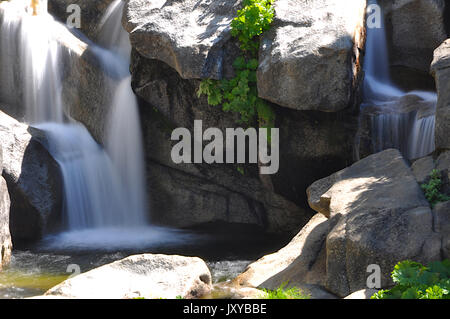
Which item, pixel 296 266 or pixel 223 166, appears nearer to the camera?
pixel 296 266

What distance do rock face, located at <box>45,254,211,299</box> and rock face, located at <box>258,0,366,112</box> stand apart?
3.59 metres

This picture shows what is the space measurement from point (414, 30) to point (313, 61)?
12.5 feet

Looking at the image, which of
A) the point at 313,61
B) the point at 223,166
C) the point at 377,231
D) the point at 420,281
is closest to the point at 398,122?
the point at 313,61

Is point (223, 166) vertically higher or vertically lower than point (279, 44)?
lower

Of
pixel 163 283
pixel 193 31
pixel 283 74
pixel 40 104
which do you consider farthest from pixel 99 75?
pixel 163 283

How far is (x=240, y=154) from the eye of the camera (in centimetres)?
1077

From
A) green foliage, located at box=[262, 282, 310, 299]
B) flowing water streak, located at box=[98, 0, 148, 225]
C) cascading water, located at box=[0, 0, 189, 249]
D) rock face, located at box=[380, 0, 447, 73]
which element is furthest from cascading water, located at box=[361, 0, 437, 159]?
flowing water streak, located at box=[98, 0, 148, 225]

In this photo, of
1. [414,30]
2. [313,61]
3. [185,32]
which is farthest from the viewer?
Answer: [414,30]

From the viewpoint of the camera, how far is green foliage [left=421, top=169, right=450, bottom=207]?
21.4 feet

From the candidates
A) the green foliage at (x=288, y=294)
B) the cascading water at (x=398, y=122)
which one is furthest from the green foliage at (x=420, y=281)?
the cascading water at (x=398, y=122)

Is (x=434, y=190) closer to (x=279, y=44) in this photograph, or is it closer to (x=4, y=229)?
(x=279, y=44)

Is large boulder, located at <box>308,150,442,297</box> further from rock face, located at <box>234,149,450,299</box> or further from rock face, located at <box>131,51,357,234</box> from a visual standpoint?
rock face, located at <box>131,51,357,234</box>

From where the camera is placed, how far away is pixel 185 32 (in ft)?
34.0

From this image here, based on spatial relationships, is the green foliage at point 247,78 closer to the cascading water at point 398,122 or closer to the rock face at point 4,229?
the cascading water at point 398,122
